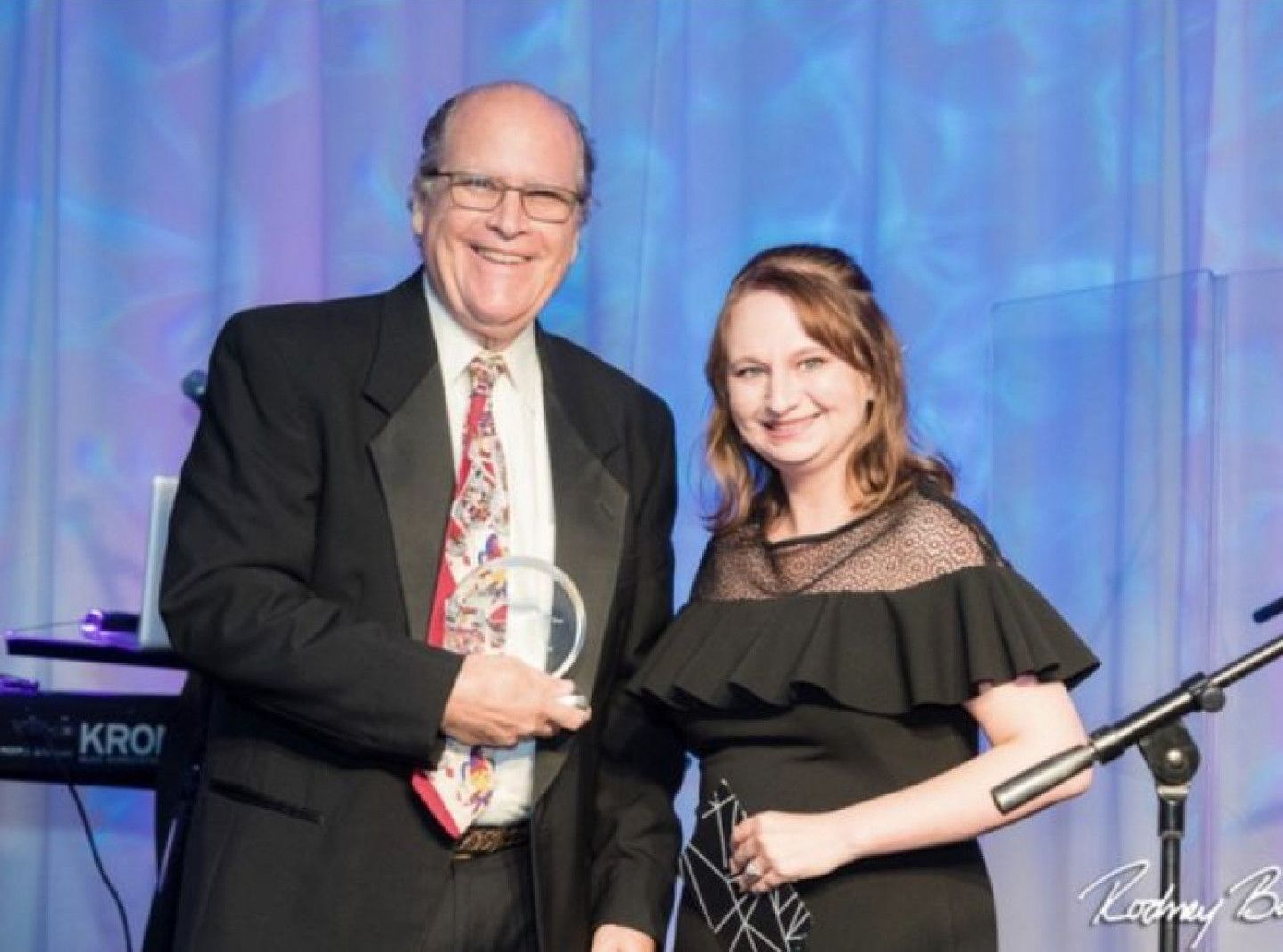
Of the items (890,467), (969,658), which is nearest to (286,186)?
(890,467)

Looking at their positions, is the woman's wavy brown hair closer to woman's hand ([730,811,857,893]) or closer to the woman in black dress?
the woman in black dress

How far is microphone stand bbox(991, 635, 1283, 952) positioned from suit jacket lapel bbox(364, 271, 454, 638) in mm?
734

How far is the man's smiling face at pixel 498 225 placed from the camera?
2613 millimetres

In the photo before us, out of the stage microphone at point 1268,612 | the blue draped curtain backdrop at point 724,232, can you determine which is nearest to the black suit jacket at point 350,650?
the stage microphone at point 1268,612

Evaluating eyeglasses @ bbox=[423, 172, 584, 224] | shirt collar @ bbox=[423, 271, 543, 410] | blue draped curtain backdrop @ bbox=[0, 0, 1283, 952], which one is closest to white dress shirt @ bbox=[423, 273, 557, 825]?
shirt collar @ bbox=[423, 271, 543, 410]

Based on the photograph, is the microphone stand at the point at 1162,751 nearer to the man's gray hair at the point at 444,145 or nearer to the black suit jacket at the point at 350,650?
the black suit jacket at the point at 350,650

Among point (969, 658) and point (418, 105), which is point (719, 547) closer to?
point (969, 658)

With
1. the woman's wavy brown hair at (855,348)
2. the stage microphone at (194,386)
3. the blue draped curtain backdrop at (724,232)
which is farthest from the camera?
the stage microphone at (194,386)

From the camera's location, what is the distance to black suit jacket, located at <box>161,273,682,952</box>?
2.35m

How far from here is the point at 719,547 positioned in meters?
2.67

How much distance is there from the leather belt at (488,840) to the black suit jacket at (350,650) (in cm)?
3

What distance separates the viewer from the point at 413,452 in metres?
2.51

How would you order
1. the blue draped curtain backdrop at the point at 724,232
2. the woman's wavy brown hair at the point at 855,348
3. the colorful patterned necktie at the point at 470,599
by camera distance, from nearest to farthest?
the colorful patterned necktie at the point at 470,599
the woman's wavy brown hair at the point at 855,348
the blue draped curtain backdrop at the point at 724,232

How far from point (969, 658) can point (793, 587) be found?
0.26 meters
